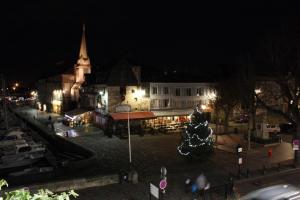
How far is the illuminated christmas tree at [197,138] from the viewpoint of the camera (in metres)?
28.1

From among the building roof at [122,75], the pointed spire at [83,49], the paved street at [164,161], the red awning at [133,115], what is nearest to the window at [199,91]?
the red awning at [133,115]

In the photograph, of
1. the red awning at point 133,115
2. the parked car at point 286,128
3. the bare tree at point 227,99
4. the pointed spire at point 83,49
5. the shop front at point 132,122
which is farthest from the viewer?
the pointed spire at point 83,49

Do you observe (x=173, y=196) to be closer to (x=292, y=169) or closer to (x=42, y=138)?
(x=292, y=169)

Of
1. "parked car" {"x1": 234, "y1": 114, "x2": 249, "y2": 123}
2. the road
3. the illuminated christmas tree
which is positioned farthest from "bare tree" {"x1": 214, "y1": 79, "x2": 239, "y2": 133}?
the road

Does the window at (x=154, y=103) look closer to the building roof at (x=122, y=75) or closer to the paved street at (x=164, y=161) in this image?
the building roof at (x=122, y=75)

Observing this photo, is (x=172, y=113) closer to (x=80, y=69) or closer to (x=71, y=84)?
(x=80, y=69)

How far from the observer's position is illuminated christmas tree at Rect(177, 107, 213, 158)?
28109 millimetres

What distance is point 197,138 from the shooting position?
92.0ft

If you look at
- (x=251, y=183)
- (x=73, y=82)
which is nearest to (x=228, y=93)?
(x=251, y=183)

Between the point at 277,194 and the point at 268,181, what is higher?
the point at 277,194

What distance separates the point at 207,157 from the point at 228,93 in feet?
58.3

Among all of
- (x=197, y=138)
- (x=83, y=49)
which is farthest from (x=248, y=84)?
(x=83, y=49)

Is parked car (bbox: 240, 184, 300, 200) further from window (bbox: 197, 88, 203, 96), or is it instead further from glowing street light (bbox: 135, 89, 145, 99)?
window (bbox: 197, 88, 203, 96)

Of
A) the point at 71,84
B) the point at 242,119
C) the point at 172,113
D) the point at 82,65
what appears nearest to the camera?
the point at 172,113
